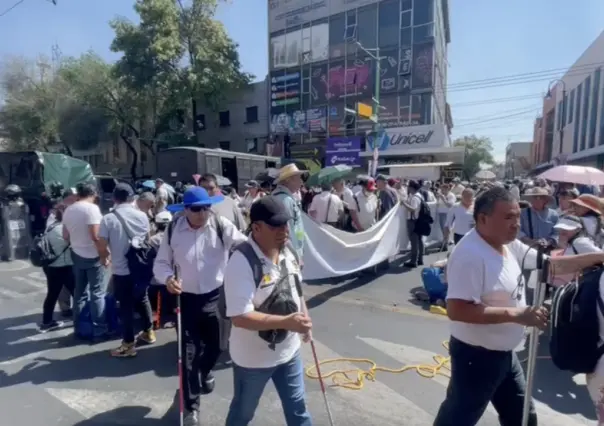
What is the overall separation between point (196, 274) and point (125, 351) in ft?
6.41

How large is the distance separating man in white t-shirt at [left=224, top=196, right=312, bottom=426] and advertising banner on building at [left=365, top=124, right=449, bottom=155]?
910 inches

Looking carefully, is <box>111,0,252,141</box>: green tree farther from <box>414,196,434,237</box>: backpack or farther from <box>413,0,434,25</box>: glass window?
<box>414,196,434,237</box>: backpack

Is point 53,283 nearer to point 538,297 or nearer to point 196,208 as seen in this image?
point 196,208

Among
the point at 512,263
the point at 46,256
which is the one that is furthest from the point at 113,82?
the point at 512,263

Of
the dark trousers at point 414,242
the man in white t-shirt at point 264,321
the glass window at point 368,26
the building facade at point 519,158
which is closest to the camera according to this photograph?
the man in white t-shirt at point 264,321

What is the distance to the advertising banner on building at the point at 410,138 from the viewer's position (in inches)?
1008

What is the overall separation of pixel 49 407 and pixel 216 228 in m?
2.14

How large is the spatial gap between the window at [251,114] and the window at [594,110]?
25097 mm

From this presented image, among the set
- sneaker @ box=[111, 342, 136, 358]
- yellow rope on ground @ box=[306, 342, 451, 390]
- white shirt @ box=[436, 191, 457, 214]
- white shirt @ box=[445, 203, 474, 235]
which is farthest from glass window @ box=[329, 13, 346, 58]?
sneaker @ box=[111, 342, 136, 358]

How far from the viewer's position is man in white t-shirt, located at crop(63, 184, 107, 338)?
501 cm

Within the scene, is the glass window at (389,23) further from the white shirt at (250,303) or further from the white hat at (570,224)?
the white shirt at (250,303)

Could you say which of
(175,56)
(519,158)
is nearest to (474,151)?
(519,158)

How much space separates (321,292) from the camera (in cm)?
734

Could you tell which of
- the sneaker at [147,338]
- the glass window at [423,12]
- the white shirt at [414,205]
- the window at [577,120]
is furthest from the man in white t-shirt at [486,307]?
the window at [577,120]
